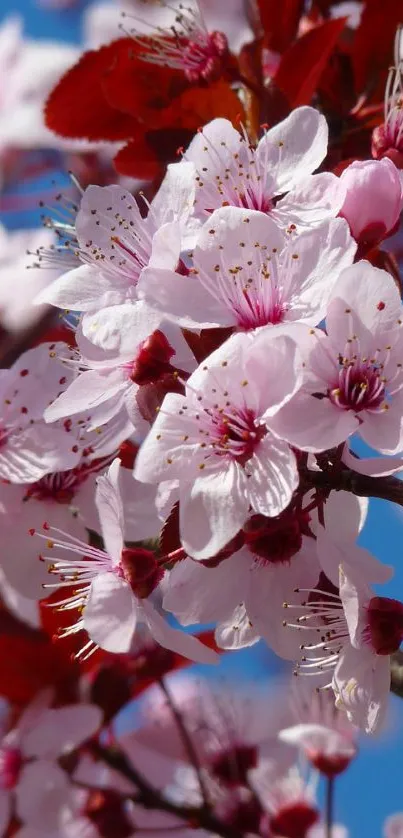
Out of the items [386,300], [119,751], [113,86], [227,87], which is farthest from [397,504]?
[119,751]

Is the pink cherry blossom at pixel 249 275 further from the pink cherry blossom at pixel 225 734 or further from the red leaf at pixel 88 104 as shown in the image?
the pink cherry blossom at pixel 225 734

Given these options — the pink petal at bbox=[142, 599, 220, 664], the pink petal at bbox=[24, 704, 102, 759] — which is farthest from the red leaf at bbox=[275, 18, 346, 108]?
the pink petal at bbox=[24, 704, 102, 759]

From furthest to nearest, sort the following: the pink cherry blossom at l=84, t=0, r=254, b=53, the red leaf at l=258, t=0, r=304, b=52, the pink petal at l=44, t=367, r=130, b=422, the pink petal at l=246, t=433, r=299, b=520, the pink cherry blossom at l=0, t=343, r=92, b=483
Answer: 1. the pink cherry blossom at l=84, t=0, r=254, b=53
2. the red leaf at l=258, t=0, r=304, b=52
3. the pink cherry blossom at l=0, t=343, r=92, b=483
4. the pink petal at l=44, t=367, r=130, b=422
5. the pink petal at l=246, t=433, r=299, b=520

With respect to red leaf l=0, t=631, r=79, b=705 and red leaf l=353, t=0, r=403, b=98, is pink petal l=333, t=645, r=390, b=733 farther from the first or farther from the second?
red leaf l=0, t=631, r=79, b=705

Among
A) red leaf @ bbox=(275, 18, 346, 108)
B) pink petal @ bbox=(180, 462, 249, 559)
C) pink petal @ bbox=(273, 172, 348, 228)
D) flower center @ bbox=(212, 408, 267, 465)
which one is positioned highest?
pink petal @ bbox=(273, 172, 348, 228)

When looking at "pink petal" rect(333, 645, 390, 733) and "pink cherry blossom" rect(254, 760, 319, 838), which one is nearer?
"pink petal" rect(333, 645, 390, 733)
